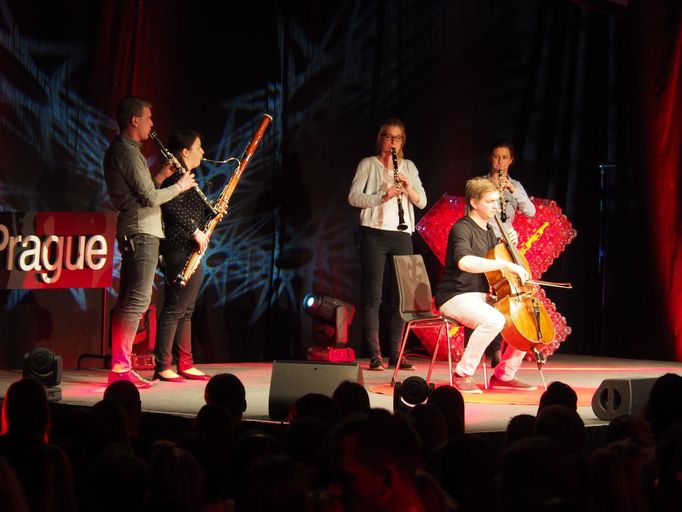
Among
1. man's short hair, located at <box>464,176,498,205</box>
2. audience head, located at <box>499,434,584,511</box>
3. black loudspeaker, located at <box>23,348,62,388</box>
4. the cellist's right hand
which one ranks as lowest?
audience head, located at <box>499,434,584,511</box>

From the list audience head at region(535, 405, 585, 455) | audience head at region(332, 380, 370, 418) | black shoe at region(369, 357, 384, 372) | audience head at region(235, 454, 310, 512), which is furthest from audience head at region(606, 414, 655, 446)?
black shoe at region(369, 357, 384, 372)

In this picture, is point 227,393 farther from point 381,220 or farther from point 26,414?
point 381,220

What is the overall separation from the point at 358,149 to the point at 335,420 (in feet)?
16.4

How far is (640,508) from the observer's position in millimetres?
2291

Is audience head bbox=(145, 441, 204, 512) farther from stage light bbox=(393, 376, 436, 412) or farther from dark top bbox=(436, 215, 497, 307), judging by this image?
dark top bbox=(436, 215, 497, 307)

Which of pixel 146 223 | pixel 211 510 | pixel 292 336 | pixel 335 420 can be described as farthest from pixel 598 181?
pixel 211 510

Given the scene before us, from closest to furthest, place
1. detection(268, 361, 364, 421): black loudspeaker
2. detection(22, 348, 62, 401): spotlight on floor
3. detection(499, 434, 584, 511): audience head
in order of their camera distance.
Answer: detection(499, 434, 584, 511): audience head < detection(268, 361, 364, 421): black loudspeaker < detection(22, 348, 62, 401): spotlight on floor

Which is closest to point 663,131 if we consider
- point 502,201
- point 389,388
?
point 502,201

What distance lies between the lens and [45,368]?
544cm

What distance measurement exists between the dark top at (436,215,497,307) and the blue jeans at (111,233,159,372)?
181 cm

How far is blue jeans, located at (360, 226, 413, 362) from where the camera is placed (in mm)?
7555

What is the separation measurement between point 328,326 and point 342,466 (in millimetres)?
5589

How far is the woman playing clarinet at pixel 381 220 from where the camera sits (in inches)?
295

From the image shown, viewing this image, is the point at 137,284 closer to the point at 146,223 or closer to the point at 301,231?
the point at 146,223
